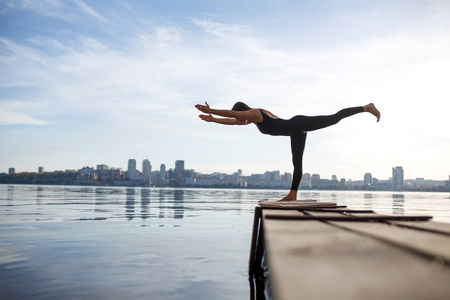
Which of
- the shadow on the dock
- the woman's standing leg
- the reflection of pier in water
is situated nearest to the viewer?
the shadow on the dock

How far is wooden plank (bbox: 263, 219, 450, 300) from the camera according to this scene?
1.13 meters

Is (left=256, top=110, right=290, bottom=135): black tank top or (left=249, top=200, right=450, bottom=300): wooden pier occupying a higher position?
(left=256, top=110, right=290, bottom=135): black tank top

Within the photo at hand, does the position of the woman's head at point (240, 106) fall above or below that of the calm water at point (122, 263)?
above

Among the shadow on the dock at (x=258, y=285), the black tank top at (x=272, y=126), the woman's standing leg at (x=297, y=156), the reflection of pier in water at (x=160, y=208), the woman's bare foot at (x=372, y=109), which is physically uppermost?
the woman's bare foot at (x=372, y=109)

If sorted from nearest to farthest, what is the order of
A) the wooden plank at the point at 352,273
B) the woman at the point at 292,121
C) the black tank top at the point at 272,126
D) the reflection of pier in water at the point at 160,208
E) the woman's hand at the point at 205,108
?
the wooden plank at the point at 352,273
the woman's hand at the point at 205,108
the woman at the point at 292,121
the black tank top at the point at 272,126
the reflection of pier in water at the point at 160,208

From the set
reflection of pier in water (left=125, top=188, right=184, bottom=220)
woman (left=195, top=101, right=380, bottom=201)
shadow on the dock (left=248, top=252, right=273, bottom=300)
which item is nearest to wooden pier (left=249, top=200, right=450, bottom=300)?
shadow on the dock (left=248, top=252, right=273, bottom=300)

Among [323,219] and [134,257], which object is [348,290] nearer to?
[323,219]

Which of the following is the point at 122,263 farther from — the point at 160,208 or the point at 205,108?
the point at 160,208

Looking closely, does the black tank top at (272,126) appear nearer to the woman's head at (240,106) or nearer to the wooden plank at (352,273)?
the woman's head at (240,106)

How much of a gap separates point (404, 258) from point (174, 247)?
8.57m

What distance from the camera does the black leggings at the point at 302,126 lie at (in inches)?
288

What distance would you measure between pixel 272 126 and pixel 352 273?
6233 mm

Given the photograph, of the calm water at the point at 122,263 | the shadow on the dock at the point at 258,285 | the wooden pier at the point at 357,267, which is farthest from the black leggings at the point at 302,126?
the wooden pier at the point at 357,267

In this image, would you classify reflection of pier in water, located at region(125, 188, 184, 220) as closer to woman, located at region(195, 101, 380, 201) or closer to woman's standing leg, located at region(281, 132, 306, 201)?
woman's standing leg, located at region(281, 132, 306, 201)
